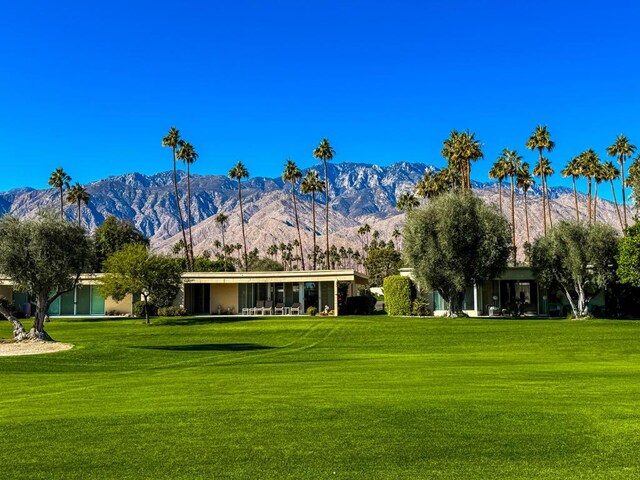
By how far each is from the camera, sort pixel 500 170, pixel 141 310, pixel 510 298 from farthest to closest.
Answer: pixel 500 170, pixel 141 310, pixel 510 298

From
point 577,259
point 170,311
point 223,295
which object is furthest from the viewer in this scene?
Result: point 223,295

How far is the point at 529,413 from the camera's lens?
9945 mm

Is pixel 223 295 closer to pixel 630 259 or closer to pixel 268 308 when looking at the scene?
pixel 268 308

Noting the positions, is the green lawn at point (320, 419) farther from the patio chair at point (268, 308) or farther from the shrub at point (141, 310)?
the patio chair at point (268, 308)

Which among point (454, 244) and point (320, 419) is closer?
point (320, 419)

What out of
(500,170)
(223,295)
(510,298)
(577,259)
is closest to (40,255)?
(223,295)

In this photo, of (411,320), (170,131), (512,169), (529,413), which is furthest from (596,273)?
(170,131)

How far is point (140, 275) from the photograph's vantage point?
43312 mm

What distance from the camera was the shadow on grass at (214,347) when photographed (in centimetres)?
2789

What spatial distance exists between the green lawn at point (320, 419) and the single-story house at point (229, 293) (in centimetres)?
2870

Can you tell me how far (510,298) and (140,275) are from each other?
2785 cm

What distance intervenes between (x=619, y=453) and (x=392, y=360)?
1504 cm

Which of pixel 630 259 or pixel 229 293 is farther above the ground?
pixel 630 259

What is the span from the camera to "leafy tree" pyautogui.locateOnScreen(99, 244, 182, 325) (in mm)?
43219
